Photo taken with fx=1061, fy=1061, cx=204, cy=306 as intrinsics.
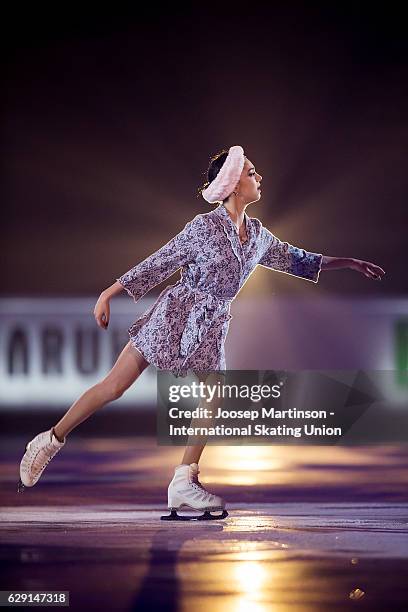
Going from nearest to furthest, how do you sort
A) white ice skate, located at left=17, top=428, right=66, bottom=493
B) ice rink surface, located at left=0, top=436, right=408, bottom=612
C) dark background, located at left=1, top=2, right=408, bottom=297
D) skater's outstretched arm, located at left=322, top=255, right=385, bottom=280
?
ice rink surface, located at left=0, top=436, right=408, bottom=612 < white ice skate, located at left=17, top=428, right=66, bottom=493 < skater's outstretched arm, located at left=322, top=255, right=385, bottom=280 < dark background, located at left=1, top=2, right=408, bottom=297

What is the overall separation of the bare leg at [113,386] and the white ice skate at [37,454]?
3cm

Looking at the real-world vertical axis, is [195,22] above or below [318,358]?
above

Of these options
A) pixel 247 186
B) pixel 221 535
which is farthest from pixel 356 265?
pixel 221 535

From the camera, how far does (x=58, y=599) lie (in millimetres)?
2412

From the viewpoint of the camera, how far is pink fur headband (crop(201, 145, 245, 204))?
3.41m

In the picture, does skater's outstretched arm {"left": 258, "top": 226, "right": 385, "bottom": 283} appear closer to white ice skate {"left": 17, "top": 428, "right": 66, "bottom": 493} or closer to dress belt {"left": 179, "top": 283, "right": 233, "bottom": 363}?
dress belt {"left": 179, "top": 283, "right": 233, "bottom": 363}

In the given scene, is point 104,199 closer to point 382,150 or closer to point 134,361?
point 382,150

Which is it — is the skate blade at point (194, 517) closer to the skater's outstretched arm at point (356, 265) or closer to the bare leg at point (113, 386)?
the bare leg at point (113, 386)

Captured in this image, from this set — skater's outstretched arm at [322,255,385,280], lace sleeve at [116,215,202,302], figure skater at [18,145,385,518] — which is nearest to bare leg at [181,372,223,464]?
figure skater at [18,145,385,518]

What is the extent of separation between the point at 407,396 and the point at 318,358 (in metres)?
0.46

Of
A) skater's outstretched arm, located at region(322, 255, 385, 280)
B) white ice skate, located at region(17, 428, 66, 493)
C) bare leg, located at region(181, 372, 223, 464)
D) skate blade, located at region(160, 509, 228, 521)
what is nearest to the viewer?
skate blade, located at region(160, 509, 228, 521)

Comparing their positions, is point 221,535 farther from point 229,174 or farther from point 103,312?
point 229,174

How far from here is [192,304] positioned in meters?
3.34

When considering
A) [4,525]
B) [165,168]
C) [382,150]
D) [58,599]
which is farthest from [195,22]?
A: [58,599]
